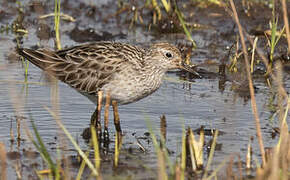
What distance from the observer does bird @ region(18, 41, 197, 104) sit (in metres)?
8.54

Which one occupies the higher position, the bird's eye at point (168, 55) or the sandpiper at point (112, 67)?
the bird's eye at point (168, 55)

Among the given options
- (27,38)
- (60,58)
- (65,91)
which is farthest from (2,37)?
(60,58)

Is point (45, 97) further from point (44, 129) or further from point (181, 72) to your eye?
point (181, 72)

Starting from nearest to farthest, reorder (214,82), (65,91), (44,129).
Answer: (44,129) < (65,91) < (214,82)

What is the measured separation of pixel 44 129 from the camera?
8.45 m

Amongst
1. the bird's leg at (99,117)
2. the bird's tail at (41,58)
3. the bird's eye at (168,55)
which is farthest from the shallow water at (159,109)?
the bird's eye at (168,55)

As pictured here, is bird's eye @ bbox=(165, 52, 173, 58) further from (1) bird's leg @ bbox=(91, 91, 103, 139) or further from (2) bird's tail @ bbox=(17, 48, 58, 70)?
(2) bird's tail @ bbox=(17, 48, 58, 70)

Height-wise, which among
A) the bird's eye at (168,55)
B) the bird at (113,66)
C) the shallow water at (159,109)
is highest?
the bird's eye at (168,55)

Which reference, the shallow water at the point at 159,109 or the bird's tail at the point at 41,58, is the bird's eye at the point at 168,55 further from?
the bird's tail at the point at 41,58

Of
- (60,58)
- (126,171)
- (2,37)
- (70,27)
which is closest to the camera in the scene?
(126,171)

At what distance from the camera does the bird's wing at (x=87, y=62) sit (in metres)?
8.70

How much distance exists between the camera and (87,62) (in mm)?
8891

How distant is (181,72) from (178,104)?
5.13ft

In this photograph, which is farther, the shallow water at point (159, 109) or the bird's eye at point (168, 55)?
the bird's eye at point (168, 55)
